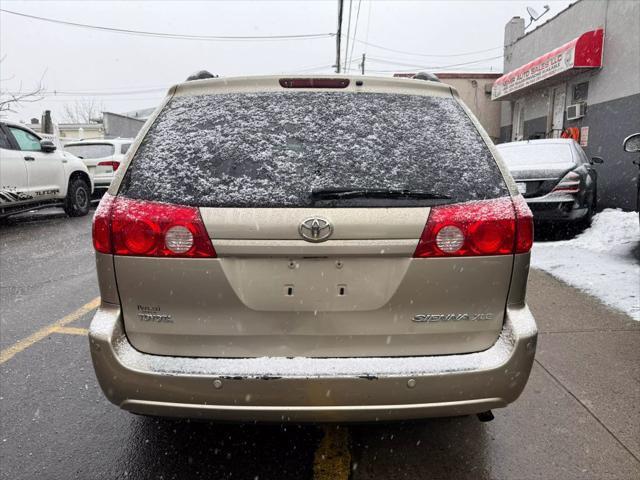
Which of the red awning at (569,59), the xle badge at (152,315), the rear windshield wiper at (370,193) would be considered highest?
the red awning at (569,59)

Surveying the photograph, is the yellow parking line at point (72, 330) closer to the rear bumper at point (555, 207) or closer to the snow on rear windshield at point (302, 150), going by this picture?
the snow on rear windshield at point (302, 150)

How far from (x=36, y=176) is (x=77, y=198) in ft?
5.06

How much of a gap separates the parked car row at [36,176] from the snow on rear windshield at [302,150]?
780 cm

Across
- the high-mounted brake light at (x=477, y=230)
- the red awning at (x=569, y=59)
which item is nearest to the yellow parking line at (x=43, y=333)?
the high-mounted brake light at (x=477, y=230)

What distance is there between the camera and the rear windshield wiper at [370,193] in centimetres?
195

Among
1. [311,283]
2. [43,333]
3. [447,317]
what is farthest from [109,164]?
[447,317]

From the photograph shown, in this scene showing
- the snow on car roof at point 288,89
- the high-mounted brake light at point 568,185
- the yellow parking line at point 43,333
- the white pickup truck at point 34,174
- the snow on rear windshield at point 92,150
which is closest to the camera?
the snow on car roof at point 288,89

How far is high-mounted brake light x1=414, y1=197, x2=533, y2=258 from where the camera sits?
195cm

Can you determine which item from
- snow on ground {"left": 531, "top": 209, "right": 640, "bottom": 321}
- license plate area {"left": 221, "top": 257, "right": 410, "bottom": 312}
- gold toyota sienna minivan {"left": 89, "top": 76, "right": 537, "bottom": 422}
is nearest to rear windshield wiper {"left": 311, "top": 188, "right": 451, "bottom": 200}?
gold toyota sienna minivan {"left": 89, "top": 76, "right": 537, "bottom": 422}

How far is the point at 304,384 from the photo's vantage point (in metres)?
1.91

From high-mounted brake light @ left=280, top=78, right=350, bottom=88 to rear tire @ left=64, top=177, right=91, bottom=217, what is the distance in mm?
9457

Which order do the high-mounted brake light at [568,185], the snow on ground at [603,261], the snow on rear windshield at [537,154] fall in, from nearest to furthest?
the snow on ground at [603,261] < the high-mounted brake light at [568,185] < the snow on rear windshield at [537,154]

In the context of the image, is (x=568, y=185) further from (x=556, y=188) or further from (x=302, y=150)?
(x=302, y=150)

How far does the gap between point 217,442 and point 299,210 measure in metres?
1.40
